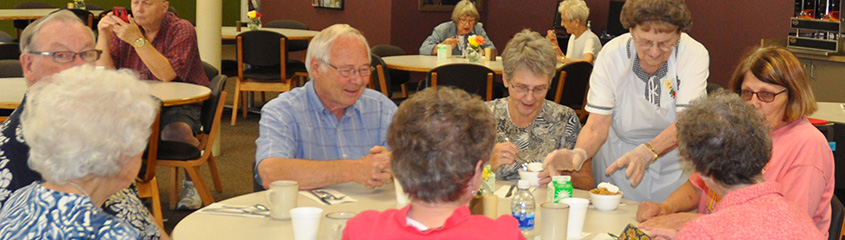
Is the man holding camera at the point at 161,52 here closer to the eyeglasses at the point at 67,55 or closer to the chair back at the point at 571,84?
the eyeglasses at the point at 67,55

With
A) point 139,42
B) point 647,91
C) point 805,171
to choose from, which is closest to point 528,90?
point 647,91

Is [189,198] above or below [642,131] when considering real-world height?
below

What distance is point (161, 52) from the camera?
4.76 meters

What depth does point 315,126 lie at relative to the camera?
9.64 ft

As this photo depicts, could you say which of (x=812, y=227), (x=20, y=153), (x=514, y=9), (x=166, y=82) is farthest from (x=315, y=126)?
(x=514, y=9)

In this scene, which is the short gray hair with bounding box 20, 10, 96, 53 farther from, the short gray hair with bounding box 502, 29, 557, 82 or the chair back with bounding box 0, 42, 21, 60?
the chair back with bounding box 0, 42, 21, 60

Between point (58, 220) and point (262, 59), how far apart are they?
5867 millimetres

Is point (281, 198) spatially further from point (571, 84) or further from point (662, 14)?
point (571, 84)

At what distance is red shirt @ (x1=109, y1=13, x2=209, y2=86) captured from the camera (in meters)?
4.73

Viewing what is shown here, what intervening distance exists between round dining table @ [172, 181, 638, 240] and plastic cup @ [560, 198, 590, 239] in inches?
1.0

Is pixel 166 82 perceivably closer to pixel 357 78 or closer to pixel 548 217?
pixel 357 78

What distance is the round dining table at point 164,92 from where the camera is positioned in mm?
3920

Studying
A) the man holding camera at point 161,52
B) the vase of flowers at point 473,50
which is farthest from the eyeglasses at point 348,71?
the vase of flowers at point 473,50

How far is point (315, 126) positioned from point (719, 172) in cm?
152
